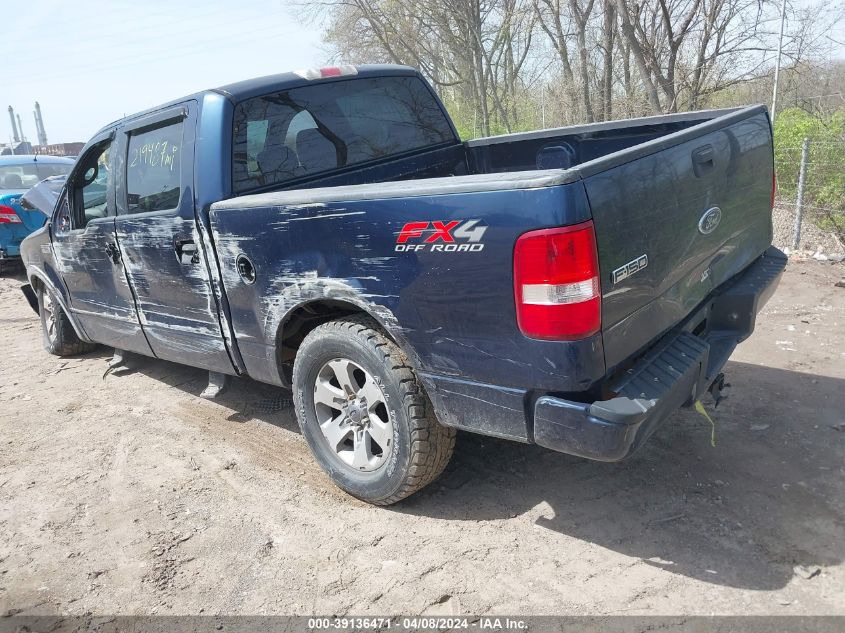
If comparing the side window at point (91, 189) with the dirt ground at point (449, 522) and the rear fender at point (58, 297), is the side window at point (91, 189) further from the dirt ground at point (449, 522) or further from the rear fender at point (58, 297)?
the dirt ground at point (449, 522)

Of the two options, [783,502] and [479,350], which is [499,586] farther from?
[783,502]

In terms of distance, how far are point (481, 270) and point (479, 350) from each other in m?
0.32

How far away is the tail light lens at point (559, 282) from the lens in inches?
83.9

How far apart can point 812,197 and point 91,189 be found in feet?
25.5

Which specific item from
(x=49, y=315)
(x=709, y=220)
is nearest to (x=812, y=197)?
(x=709, y=220)

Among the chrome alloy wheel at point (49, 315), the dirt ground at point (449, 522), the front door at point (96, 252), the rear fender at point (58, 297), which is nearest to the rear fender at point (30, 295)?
the chrome alloy wheel at point (49, 315)

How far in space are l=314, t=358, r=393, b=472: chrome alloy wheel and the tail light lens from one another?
A: 2.97 feet

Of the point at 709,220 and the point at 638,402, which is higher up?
A: the point at 709,220

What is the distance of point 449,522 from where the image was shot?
2.96m

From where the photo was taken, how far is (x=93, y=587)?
2.75 m

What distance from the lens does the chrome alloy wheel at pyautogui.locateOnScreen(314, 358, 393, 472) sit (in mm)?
2957

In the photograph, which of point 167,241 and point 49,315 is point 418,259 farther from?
point 49,315

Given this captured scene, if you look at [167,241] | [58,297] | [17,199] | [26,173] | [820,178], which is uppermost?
[26,173]

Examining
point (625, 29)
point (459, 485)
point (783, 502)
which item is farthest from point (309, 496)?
point (625, 29)
